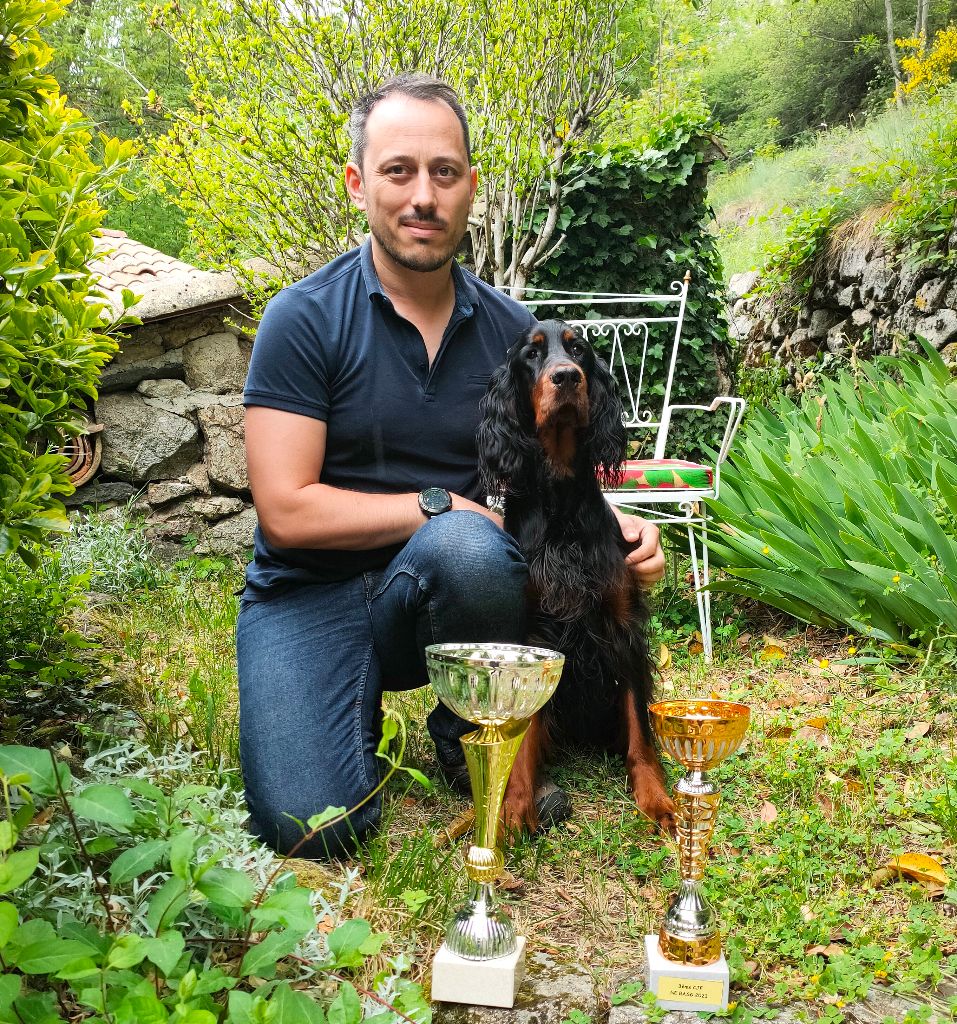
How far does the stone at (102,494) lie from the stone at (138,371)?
0.47 meters

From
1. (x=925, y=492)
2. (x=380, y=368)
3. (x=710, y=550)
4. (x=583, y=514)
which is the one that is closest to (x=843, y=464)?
(x=925, y=492)

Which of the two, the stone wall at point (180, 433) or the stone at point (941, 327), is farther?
the stone at point (941, 327)

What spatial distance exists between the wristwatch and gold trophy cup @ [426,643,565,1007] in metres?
0.62

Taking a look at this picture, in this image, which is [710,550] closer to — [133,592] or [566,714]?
[566,714]

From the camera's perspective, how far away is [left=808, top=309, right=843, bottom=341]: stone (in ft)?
20.4

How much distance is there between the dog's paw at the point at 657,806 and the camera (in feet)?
6.39

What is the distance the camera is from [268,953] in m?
1.18

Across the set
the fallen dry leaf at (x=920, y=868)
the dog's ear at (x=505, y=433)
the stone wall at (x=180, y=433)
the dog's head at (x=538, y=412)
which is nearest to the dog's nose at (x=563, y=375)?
the dog's head at (x=538, y=412)

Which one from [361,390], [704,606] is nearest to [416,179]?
[361,390]

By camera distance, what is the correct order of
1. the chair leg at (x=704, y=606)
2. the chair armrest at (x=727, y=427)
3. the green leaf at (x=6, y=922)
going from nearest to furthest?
1. the green leaf at (x=6, y=922)
2. the chair leg at (x=704, y=606)
3. the chair armrest at (x=727, y=427)

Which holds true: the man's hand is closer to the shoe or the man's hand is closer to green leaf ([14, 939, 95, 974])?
the shoe

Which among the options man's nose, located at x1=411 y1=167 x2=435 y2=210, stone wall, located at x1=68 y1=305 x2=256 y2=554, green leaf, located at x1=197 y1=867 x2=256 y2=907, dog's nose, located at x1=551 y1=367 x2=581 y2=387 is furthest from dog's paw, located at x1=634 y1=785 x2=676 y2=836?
stone wall, located at x1=68 y1=305 x2=256 y2=554

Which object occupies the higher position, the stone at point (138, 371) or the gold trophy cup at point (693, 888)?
the stone at point (138, 371)

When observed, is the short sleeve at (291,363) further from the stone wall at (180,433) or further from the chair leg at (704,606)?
the stone wall at (180,433)
